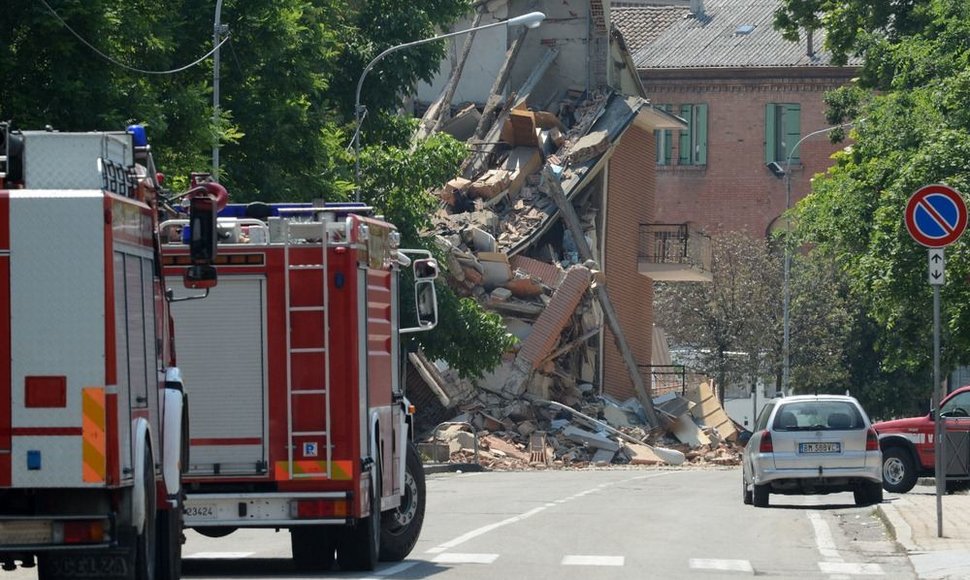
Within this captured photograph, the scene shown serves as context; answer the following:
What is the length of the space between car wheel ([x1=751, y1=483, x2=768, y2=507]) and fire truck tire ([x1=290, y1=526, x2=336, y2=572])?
10.6m

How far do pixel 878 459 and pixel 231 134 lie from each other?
11586mm

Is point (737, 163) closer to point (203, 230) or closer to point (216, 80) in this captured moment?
point (216, 80)

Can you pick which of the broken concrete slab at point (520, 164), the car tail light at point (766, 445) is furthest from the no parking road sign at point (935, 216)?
the broken concrete slab at point (520, 164)

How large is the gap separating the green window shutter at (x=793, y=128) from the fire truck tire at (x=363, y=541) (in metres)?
72.2

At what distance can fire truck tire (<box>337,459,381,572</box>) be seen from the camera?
1510cm

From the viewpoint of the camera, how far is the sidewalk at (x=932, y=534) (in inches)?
595

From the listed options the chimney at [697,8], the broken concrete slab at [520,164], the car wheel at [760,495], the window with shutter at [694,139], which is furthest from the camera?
the chimney at [697,8]

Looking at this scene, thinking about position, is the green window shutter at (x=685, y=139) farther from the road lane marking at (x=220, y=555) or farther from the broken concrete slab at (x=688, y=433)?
the road lane marking at (x=220, y=555)

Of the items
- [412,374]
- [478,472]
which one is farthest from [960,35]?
[412,374]

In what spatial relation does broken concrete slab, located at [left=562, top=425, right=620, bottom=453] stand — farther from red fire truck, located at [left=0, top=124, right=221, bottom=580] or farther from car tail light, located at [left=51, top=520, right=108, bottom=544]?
car tail light, located at [left=51, top=520, right=108, bottom=544]

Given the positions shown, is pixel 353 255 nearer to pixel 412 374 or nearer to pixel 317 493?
pixel 317 493

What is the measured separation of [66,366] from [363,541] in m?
5.13

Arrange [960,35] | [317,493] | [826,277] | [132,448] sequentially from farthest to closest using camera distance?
1. [826,277]
2. [960,35]
3. [317,493]
4. [132,448]

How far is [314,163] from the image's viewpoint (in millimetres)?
35938
